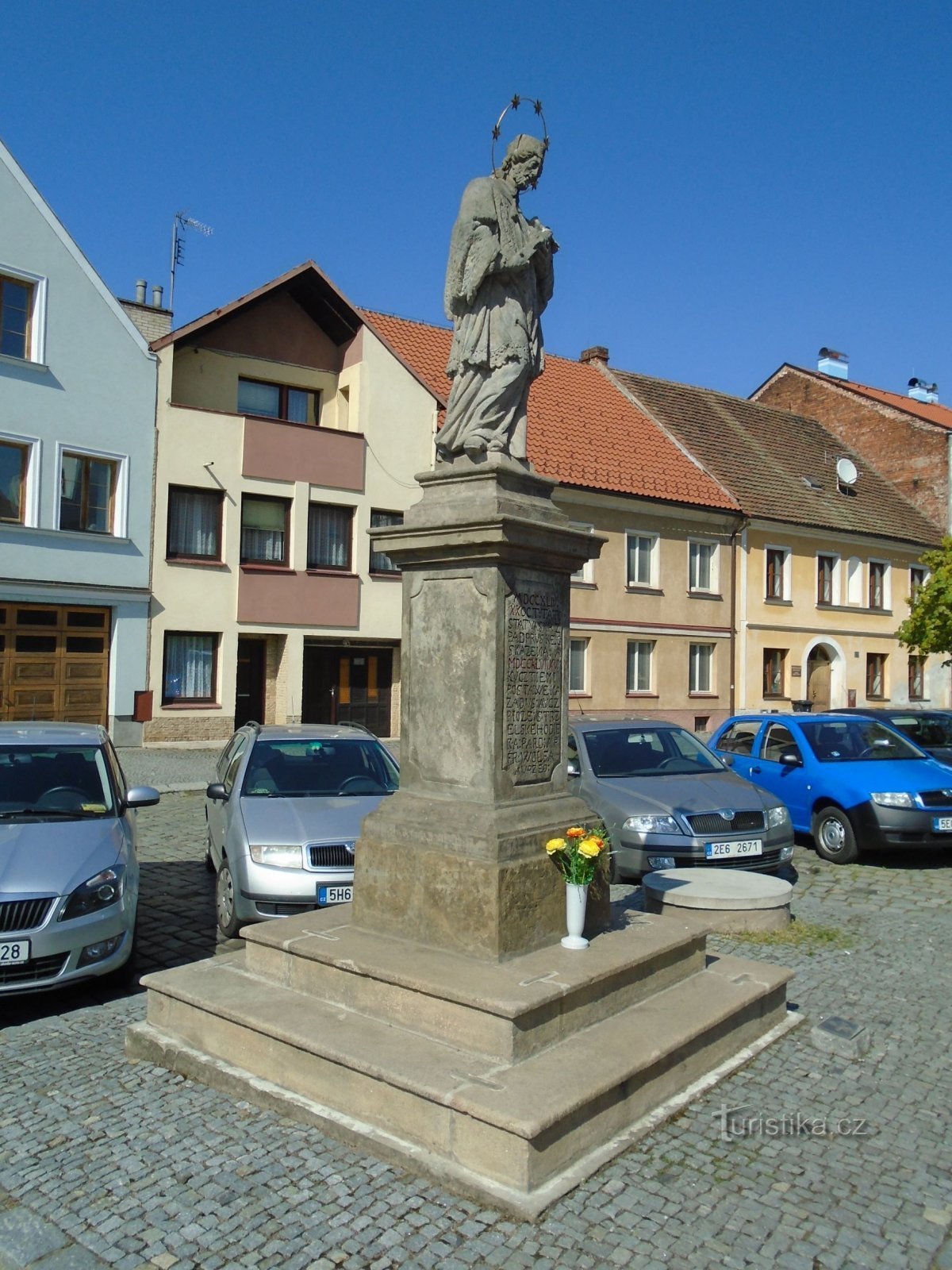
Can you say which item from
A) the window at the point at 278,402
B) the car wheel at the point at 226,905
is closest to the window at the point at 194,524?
the window at the point at 278,402

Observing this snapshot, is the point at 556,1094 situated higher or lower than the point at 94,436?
lower

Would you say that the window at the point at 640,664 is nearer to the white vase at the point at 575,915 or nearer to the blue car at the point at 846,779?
the blue car at the point at 846,779

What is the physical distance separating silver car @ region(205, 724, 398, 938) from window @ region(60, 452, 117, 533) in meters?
11.6

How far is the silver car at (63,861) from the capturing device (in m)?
5.93

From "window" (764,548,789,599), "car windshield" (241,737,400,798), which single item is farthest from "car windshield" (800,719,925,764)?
"window" (764,548,789,599)

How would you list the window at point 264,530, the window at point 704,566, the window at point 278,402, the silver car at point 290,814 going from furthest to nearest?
Answer: the window at point 704,566, the window at point 278,402, the window at point 264,530, the silver car at point 290,814

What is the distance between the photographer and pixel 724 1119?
4609 millimetres

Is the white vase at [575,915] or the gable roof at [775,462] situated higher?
the gable roof at [775,462]

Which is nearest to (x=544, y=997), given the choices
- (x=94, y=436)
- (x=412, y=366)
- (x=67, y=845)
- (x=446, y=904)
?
(x=446, y=904)

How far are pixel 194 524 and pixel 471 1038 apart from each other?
1869 cm

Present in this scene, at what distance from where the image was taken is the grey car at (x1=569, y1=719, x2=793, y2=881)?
9211 mm

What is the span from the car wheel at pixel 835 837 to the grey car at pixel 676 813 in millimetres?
1553

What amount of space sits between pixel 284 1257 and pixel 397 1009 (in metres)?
1.38

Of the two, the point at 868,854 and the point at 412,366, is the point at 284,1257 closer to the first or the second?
the point at 868,854
